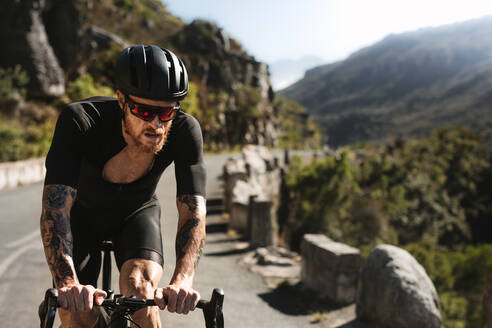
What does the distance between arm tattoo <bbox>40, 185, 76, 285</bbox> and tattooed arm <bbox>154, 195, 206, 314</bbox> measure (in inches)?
21.0

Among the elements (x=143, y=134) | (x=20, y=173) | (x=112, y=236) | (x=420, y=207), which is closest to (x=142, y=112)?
(x=143, y=134)

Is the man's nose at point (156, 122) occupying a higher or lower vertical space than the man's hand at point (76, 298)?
higher

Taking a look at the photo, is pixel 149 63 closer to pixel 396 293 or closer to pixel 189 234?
pixel 189 234

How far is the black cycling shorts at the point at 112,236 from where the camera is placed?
9.14 feet

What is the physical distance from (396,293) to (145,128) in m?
4.13

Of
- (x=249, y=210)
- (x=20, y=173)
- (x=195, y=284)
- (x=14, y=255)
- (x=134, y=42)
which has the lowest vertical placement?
(x=195, y=284)

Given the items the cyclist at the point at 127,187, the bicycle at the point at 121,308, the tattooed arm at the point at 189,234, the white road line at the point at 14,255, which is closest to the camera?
the bicycle at the point at 121,308

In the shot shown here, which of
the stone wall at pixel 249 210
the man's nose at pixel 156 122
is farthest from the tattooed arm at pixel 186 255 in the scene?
the stone wall at pixel 249 210

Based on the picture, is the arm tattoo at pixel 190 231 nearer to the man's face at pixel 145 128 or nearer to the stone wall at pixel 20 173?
the man's face at pixel 145 128

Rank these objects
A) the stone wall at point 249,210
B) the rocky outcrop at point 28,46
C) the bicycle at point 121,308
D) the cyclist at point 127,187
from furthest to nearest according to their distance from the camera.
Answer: the rocky outcrop at point 28,46 → the stone wall at point 249,210 → the cyclist at point 127,187 → the bicycle at point 121,308

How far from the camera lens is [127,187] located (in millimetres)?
2949

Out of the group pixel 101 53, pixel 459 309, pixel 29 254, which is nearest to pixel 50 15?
pixel 101 53

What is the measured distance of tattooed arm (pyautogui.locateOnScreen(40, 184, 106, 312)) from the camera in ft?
6.80

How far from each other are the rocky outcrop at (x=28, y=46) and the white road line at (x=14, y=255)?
27947mm
